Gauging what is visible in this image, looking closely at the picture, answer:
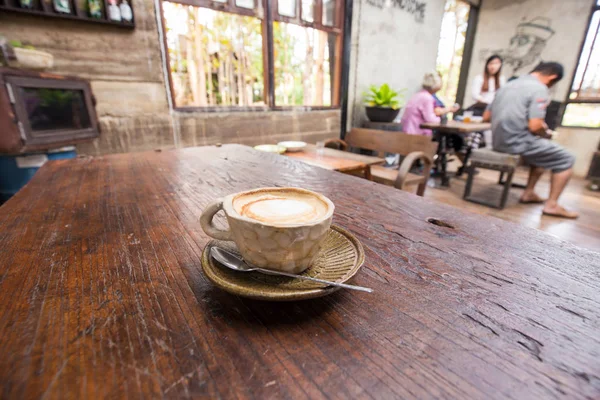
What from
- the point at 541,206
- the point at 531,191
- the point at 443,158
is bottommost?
the point at 541,206

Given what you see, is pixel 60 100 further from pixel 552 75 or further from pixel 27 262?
pixel 552 75

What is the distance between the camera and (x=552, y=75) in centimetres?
295

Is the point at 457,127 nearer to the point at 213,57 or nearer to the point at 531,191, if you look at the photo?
the point at 531,191

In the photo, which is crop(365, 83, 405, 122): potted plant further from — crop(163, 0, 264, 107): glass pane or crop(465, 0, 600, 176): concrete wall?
crop(465, 0, 600, 176): concrete wall

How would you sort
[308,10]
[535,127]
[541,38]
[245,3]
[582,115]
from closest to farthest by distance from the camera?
[535,127] < [245,3] < [308,10] < [582,115] < [541,38]

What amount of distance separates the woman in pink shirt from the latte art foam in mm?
3932

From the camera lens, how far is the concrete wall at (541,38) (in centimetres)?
488

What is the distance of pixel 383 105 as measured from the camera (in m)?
4.19

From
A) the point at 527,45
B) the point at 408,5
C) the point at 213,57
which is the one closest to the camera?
the point at 213,57

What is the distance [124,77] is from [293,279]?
3039mm

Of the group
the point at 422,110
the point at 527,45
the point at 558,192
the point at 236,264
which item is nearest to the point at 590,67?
the point at 527,45

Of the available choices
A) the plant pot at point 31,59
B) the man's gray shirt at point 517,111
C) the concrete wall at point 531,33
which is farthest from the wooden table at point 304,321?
the concrete wall at point 531,33

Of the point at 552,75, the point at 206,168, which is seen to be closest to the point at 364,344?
the point at 206,168

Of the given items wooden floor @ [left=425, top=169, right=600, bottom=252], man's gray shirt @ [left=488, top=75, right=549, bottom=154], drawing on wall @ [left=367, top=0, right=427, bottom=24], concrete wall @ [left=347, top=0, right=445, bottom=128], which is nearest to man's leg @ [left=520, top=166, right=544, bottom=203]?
wooden floor @ [left=425, top=169, right=600, bottom=252]
